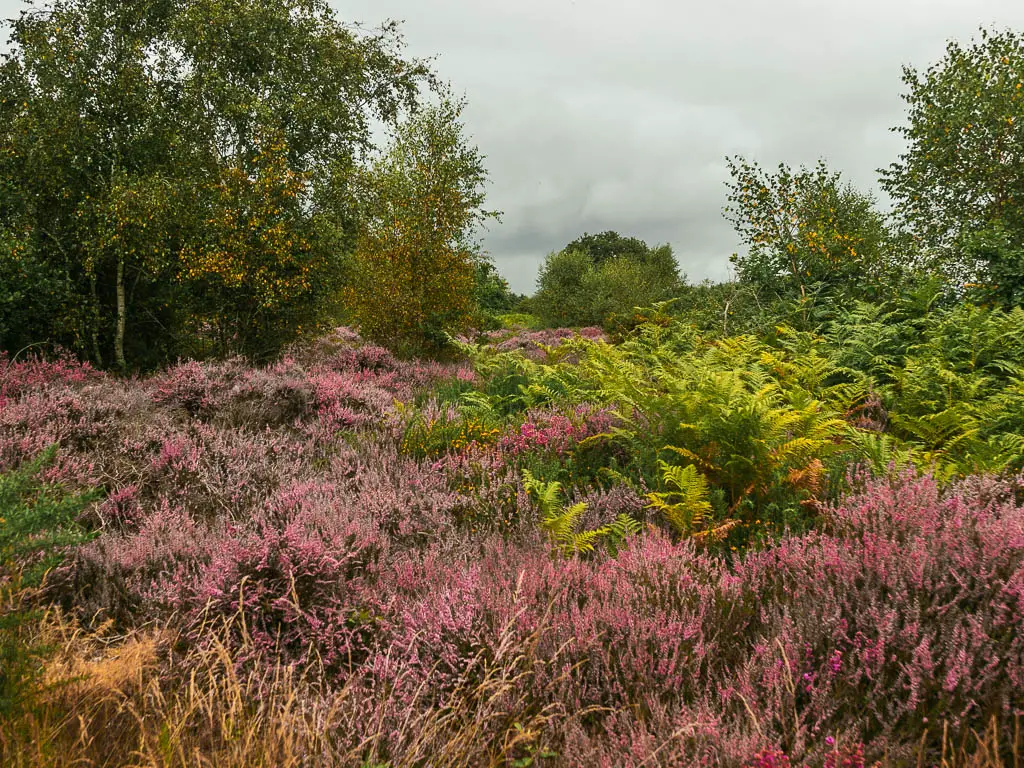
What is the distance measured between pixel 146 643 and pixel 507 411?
5.22 meters

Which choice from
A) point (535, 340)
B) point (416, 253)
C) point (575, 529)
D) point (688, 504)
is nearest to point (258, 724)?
point (575, 529)

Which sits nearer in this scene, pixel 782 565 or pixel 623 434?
pixel 782 565

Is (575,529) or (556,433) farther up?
(556,433)

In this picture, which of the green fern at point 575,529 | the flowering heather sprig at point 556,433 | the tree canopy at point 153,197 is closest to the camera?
the green fern at point 575,529

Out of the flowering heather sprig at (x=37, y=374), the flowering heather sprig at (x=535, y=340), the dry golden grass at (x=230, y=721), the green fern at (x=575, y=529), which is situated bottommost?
the dry golden grass at (x=230, y=721)

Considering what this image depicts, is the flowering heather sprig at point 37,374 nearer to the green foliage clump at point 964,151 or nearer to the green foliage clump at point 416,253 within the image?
the green foliage clump at point 416,253

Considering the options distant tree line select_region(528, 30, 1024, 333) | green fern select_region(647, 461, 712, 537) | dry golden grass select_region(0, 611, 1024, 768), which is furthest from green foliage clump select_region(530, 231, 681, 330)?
dry golden grass select_region(0, 611, 1024, 768)

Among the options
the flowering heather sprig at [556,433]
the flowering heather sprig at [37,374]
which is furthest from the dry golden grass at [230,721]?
the flowering heather sprig at [37,374]

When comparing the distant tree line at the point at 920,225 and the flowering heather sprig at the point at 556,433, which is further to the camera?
the distant tree line at the point at 920,225

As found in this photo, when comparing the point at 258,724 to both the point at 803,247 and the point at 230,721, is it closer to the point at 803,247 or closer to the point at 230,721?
the point at 230,721

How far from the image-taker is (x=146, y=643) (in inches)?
86.6

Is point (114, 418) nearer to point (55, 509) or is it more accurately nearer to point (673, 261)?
point (55, 509)

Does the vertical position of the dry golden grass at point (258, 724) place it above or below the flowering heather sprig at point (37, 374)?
below

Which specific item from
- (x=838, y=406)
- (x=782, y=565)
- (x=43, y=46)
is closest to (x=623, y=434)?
(x=782, y=565)
